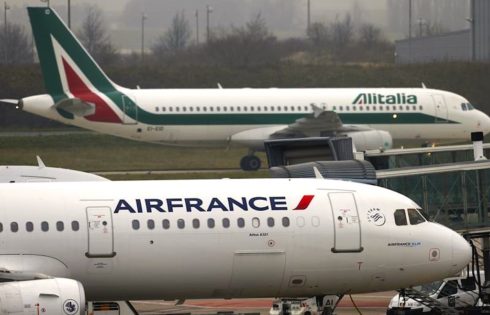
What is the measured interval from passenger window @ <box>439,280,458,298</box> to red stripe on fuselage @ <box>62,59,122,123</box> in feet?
117

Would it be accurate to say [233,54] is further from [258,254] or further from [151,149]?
[258,254]

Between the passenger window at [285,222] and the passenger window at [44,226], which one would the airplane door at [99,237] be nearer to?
the passenger window at [44,226]

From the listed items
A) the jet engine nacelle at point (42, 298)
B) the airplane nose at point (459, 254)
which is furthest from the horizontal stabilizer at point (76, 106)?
the jet engine nacelle at point (42, 298)

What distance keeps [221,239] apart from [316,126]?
40226 mm

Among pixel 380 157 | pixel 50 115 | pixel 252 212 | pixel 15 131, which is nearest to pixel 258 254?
pixel 252 212

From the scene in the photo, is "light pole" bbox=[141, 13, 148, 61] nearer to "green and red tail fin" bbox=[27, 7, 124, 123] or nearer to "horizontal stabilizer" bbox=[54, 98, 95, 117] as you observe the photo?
"green and red tail fin" bbox=[27, 7, 124, 123]

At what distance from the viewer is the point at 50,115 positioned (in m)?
63.4

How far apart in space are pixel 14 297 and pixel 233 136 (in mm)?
44044

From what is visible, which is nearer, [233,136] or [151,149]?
[233,136]

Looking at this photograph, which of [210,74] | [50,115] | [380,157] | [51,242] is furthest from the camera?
[210,74]

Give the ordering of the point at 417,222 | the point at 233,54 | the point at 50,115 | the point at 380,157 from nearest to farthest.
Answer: the point at 417,222 → the point at 380,157 → the point at 50,115 → the point at 233,54

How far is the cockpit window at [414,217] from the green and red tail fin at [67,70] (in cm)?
3911

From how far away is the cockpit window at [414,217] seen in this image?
25328mm

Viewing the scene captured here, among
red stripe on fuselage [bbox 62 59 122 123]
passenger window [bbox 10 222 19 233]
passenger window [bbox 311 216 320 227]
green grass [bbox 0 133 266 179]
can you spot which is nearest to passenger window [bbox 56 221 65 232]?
passenger window [bbox 10 222 19 233]
